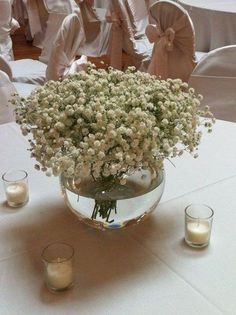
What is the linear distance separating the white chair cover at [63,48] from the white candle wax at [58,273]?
1.61m

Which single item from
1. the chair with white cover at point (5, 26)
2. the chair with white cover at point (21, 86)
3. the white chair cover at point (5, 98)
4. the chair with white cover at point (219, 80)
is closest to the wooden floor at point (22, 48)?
the chair with white cover at point (5, 26)

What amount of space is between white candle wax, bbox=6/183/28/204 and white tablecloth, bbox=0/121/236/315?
0.02m

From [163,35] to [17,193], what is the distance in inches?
72.1

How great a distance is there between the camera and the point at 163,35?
271 centimetres

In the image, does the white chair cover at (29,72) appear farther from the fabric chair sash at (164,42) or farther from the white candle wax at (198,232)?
the white candle wax at (198,232)

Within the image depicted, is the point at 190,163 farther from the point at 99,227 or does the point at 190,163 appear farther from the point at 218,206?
the point at 99,227

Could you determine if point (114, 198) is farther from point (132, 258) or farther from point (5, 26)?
point (5, 26)

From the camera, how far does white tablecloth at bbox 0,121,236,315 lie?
84 cm

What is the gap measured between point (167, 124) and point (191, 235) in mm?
248

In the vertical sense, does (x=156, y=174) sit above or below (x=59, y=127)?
below

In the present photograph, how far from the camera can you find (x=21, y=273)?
36.0 inches

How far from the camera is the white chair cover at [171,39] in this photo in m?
2.59

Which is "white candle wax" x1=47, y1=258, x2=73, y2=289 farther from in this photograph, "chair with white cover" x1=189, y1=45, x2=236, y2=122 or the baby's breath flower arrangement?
"chair with white cover" x1=189, y1=45, x2=236, y2=122

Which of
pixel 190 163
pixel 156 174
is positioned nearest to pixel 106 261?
pixel 156 174
